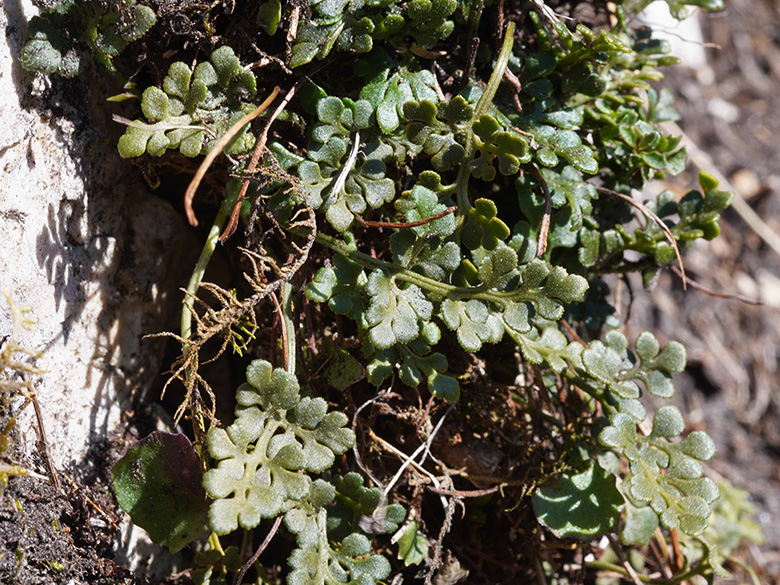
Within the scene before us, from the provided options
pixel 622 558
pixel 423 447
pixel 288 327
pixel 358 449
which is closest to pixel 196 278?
pixel 288 327

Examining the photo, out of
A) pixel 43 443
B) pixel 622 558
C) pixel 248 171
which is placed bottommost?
pixel 622 558

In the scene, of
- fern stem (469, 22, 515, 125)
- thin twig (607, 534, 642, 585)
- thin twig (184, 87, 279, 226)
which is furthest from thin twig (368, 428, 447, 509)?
fern stem (469, 22, 515, 125)

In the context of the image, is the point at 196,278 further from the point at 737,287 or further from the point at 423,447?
the point at 737,287

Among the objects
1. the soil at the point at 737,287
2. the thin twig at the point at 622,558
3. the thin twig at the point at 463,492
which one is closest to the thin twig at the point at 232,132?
the thin twig at the point at 463,492

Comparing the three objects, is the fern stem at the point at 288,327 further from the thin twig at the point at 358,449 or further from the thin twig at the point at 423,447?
the thin twig at the point at 423,447

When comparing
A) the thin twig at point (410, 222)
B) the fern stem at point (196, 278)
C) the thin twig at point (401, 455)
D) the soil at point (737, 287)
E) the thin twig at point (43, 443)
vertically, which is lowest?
the soil at point (737, 287)

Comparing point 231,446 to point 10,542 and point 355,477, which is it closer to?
point 355,477
